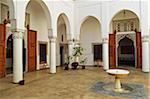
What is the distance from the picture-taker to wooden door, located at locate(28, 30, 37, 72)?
41.5ft

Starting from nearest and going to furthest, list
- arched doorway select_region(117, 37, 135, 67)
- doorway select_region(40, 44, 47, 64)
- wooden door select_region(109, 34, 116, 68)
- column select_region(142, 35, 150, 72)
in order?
column select_region(142, 35, 150, 72), doorway select_region(40, 44, 47, 64), wooden door select_region(109, 34, 116, 68), arched doorway select_region(117, 37, 135, 67)

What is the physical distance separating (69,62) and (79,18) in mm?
4103

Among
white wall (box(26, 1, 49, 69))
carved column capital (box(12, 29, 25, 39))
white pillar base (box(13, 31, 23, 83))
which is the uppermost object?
white wall (box(26, 1, 49, 69))

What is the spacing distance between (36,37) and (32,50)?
1.24 m

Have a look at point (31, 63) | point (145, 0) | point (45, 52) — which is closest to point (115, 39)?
point (145, 0)

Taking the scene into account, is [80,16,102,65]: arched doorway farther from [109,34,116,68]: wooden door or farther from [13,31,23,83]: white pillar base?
→ [13,31,23,83]: white pillar base

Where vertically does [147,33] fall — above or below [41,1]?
below

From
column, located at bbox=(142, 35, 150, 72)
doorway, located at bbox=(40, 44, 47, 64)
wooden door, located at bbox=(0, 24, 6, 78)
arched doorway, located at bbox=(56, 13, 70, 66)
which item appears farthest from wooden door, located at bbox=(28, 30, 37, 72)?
column, located at bbox=(142, 35, 150, 72)

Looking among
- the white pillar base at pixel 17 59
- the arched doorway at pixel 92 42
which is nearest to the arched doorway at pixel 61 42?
the arched doorway at pixel 92 42

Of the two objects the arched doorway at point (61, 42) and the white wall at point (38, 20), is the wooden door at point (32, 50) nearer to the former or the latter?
the white wall at point (38, 20)

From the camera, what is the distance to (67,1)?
529 inches

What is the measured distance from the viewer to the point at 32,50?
42.5 feet

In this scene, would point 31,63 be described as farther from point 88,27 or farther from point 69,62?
point 88,27

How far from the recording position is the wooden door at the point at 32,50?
12.6 metres
